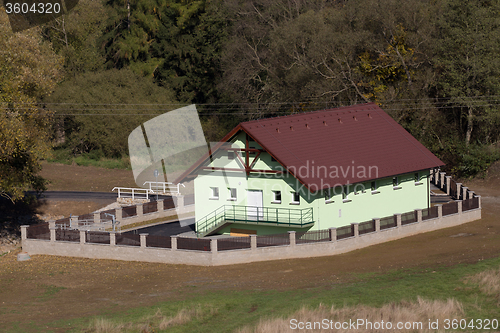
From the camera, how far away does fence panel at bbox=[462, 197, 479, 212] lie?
4062 centimetres

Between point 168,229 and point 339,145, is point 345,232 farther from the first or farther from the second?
point 168,229

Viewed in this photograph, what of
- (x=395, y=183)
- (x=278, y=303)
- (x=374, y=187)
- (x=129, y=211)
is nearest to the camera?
(x=278, y=303)

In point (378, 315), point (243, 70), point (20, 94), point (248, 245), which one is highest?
point (243, 70)

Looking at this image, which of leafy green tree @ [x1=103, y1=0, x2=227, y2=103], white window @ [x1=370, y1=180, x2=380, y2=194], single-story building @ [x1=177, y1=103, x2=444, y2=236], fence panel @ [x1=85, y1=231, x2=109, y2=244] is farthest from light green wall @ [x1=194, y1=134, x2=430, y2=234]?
leafy green tree @ [x1=103, y1=0, x2=227, y2=103]

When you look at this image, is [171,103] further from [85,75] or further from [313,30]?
[313,30]

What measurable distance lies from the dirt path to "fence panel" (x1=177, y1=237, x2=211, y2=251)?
1.06m

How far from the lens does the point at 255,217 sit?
122 ft

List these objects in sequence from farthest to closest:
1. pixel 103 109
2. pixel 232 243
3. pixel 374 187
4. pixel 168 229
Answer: pixel 103 109
pixel 168 229
pixel 374 187
pixel 232 243

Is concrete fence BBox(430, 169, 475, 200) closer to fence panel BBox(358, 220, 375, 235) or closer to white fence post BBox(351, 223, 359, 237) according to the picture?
fence panel BBox(358, 220, 375, 235)

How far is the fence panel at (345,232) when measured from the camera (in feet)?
114

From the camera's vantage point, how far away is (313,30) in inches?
2591

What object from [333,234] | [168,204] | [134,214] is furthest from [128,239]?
[333,234]

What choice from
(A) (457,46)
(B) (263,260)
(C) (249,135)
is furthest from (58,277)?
(A) (457,46)

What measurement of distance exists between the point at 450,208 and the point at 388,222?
5.25m
